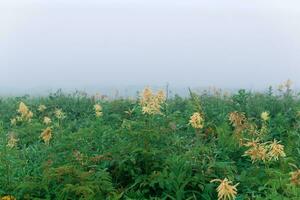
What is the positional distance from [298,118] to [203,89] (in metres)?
3.55

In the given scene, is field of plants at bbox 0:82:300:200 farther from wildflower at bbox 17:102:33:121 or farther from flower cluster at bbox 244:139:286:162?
wildflower at bbox 17:102:33:121

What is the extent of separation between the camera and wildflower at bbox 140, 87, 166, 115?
6.38 meters

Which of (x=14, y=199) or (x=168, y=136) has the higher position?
(x=168, y=136)

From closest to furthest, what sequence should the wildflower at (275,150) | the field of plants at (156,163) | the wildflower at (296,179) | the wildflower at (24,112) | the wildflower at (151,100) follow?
the wildflower at (296,179) < the field of plants at (156,163) < the wildflower at (275,150) < the wildflower at (151,100) < the wildflower at (24,112)

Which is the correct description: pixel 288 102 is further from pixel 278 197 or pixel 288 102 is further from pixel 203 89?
pixel 278 197

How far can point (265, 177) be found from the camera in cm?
543

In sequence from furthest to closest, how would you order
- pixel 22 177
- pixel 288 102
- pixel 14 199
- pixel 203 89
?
pixel 203 89
pixel 288 102
pixel 22 177
pixel 14 199

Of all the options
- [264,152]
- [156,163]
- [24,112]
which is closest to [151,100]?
[156,163]

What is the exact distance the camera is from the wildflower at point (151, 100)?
6.38 metres

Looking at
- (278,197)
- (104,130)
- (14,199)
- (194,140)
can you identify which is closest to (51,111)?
(104,130)

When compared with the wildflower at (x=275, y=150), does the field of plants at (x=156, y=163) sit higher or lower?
lower

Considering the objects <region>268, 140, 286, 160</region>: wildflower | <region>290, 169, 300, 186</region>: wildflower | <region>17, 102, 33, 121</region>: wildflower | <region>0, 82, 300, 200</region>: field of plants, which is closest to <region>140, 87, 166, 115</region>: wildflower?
<region>0, 82, 300, 200</region>: field of plants

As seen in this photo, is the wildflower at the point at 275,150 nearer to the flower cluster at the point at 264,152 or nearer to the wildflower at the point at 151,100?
the flower cluster at the point at 264,152

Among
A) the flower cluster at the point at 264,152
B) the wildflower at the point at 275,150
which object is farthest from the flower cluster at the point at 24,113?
the wildflower at the point at 275,150
